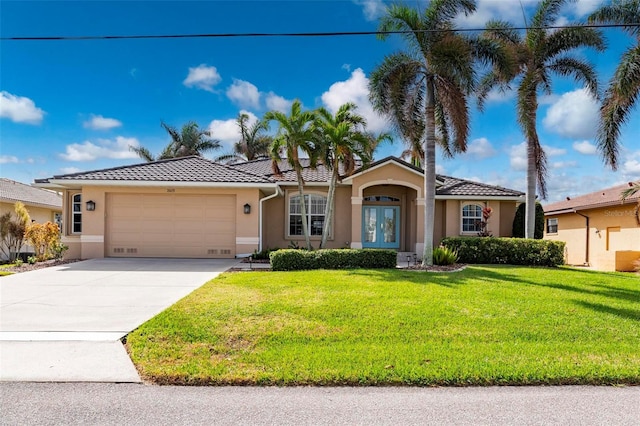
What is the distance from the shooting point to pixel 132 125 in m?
21.9

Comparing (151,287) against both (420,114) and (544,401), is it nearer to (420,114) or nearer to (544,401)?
(544,401)

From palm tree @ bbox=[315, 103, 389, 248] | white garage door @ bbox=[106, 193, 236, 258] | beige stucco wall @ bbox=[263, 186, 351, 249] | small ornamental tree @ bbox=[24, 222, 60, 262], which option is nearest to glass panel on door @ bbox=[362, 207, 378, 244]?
beige stucco wall @ bbox=[263, 186, 351, 249]

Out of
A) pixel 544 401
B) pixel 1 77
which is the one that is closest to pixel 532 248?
pixel 544 401

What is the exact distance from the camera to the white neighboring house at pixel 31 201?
18.5m

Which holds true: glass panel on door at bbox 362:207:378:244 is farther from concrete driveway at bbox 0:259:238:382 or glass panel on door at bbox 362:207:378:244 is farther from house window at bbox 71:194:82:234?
house window at bbox 71:194:82:234

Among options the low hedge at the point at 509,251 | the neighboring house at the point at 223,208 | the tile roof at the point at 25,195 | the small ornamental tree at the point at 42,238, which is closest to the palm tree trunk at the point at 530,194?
the low hedge at the point at 509,251

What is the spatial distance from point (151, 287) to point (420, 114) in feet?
34.9

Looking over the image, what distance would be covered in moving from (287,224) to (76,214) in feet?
29.1

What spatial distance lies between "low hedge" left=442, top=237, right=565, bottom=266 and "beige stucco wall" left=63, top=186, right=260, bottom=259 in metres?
7.72

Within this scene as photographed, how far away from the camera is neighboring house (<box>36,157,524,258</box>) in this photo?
48.4ft

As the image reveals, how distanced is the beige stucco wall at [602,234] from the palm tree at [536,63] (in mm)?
5950

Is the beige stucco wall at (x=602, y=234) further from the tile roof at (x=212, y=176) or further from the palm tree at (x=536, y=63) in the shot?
the palm tree at (x=536, y=63)

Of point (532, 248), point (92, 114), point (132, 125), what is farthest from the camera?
point (132, 125)

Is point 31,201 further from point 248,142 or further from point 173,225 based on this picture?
point 248,142
